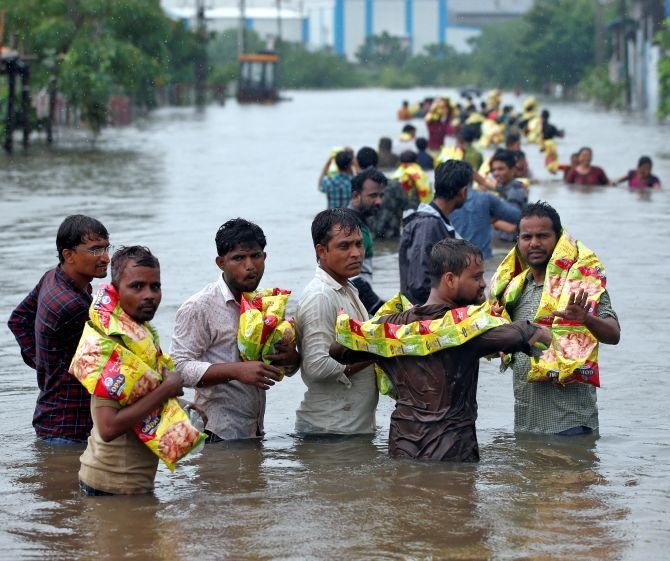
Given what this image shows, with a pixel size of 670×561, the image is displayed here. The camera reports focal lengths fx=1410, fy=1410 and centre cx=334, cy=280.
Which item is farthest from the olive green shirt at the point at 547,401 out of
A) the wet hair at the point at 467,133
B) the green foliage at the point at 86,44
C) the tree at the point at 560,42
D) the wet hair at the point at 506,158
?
the tree at the point at 560,42

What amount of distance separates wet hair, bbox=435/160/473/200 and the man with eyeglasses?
2315mm

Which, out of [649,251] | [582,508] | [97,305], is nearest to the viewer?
[97,305]

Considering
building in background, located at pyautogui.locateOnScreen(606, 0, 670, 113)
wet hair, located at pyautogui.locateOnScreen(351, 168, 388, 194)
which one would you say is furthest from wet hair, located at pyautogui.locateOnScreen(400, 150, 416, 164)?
building in background, located at pyautogui.locateOnScreen(606, 0, 670, 113)

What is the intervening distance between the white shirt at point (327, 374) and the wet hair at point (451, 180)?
1699 mm

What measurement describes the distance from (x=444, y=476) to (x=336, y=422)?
640 mm

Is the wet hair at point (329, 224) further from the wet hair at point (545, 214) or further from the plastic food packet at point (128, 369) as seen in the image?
the plastic food packet at point (128, 369)

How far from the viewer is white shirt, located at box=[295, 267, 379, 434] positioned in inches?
259

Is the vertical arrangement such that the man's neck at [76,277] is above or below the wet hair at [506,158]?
below

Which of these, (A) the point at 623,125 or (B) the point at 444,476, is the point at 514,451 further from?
(A) the point at 623,125

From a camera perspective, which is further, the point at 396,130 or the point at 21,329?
the point at 396,130

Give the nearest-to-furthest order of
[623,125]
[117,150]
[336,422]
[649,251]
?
[336,422], [649,251], [117,150], [623,125]

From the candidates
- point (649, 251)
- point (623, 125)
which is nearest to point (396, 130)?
point (623, 125)

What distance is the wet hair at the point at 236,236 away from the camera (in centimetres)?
640

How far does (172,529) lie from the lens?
5.93 metres
